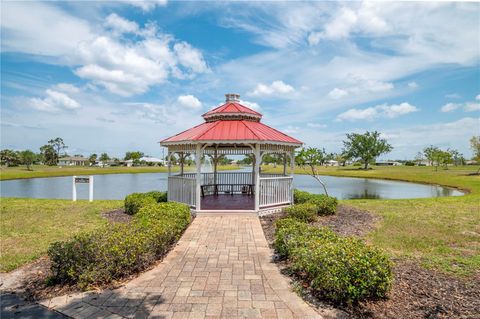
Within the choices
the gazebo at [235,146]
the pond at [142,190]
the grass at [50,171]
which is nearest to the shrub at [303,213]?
the gazebo at [235,146]

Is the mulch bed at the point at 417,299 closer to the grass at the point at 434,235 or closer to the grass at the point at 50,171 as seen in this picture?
the grass at the point at 434,235

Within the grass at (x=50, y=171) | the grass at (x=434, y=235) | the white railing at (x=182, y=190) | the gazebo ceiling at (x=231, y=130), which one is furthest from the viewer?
the grass at (x=50, y=171)

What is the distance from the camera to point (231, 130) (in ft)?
37.0

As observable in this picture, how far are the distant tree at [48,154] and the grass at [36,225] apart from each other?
286 feet

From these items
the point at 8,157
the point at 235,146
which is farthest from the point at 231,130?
the point at 8,157

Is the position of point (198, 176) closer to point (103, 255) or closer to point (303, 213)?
point (303, 213)

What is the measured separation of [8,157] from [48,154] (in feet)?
50.1

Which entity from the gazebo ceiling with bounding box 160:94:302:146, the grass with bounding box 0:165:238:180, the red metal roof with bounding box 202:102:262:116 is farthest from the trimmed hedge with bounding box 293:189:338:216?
the grass with bounding box 0:165:238:180

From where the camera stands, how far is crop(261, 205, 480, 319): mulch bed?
3939 mm

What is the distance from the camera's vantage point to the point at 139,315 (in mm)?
3863

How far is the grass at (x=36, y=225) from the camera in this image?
686cm

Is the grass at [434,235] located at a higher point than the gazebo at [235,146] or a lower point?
lower

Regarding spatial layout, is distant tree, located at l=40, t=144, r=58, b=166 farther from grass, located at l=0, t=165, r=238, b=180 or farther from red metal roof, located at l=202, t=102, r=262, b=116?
red metal roof, located at l=202, t=102, r=262, b=116

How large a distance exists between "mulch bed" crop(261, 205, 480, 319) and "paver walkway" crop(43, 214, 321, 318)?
38 cm
